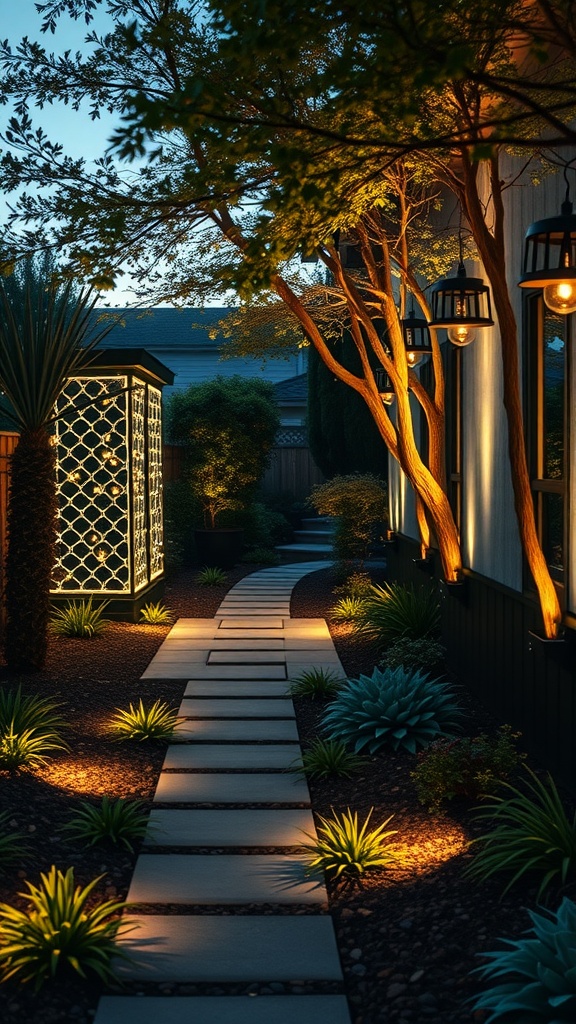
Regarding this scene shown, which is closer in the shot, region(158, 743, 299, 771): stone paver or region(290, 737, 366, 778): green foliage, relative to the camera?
region(290, 737, 366, 778): green foliage

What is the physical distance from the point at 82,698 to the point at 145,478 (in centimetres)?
485

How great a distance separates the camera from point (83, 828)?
14.9ft

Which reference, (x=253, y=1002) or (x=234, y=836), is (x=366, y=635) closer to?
(x=234, y=836)

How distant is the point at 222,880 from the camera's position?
13.7 feet

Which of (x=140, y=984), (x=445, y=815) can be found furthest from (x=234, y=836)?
(x=140, y=984)

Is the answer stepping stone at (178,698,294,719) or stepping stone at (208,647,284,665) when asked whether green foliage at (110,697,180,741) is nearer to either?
stepping stone at (178,698,294,719)

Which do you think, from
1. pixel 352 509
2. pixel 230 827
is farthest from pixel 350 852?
pixel 352 509

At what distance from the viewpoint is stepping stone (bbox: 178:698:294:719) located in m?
6.91

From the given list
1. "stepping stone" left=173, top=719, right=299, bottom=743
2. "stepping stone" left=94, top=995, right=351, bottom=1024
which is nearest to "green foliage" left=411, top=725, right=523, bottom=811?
"stepping stone" left=173, top=719, right=299, bottom=743

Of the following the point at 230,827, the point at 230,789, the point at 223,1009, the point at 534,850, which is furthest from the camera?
the point at 230,789

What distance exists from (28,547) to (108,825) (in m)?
3.76

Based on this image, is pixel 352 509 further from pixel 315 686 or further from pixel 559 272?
pixel 559 272

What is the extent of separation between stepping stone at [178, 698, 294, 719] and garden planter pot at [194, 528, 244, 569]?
30.4ft

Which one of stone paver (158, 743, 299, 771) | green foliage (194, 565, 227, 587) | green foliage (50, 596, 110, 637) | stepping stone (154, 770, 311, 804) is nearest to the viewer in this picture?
stepping stone (154, 770, 311, 804)
